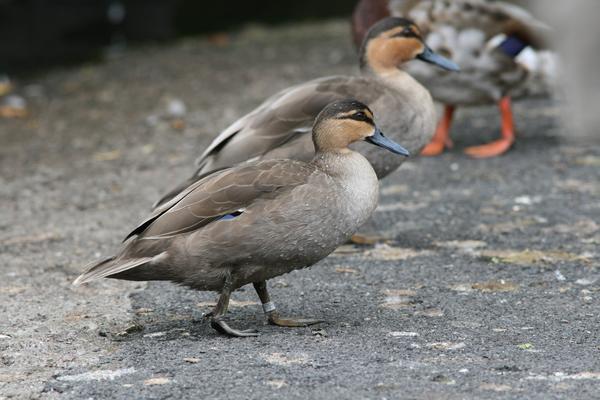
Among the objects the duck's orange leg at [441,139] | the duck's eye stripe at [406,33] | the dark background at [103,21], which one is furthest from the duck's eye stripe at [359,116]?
the dark background at [103,21]

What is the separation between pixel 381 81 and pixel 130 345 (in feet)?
8.23

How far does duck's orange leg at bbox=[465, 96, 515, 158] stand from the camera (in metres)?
8.05

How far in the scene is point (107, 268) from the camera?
4484 millimetres

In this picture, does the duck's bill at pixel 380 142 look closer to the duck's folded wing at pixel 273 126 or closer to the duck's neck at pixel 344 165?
the duck's neck at pixel 344 165

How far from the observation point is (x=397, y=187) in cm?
734

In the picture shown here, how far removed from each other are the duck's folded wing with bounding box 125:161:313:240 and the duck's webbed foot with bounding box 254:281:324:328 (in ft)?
1.26

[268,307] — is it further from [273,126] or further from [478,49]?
[478,49]

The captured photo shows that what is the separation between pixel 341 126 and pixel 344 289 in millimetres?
869

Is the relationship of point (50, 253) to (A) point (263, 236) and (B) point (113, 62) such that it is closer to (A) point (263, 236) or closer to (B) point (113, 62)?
(A) point (263, 236)

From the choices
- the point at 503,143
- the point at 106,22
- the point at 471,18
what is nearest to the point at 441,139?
the point at 503,143

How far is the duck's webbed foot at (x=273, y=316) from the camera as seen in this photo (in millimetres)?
4656

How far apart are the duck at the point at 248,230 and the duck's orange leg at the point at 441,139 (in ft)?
11.7

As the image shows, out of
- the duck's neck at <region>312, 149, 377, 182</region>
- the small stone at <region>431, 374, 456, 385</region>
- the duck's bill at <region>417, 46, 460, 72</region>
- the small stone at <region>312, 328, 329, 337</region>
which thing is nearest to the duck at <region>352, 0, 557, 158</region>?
the duck's bill at <region>417, 46, 460, 72</region>

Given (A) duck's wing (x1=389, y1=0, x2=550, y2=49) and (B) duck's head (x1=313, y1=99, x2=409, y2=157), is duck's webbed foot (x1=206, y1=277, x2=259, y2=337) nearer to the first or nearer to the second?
(B) duck's head (x1=313, y1=99, x2=409, y2=157)
